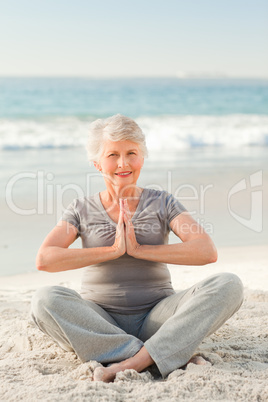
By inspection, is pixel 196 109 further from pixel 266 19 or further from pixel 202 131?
pixel 266 19

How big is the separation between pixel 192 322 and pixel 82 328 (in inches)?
21.1

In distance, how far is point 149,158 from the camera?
392 inches

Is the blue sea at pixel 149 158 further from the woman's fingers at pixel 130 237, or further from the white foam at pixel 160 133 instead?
the woman's fingers at pixel 130 237

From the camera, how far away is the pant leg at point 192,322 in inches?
101

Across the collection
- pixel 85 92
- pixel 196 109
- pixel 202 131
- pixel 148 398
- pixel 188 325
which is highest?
pixel 85 92

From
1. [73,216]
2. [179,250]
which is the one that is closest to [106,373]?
[179,250]

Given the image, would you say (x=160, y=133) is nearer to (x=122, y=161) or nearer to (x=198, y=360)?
(x=122, y=161)

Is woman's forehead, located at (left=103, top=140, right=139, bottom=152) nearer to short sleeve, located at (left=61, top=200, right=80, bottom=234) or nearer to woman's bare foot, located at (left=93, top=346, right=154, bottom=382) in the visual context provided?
short sleeve, located at (left=61, top=200, right=80, bottom=234)

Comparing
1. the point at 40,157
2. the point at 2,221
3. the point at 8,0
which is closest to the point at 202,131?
the point at 40,157

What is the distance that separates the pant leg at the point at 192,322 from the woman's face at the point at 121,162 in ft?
2.39

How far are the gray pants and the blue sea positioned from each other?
2.06m

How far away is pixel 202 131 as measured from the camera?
46.7ft

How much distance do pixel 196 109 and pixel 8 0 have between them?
14226 millimetres

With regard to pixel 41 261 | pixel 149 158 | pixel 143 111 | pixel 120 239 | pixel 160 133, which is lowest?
pixel 41 261
